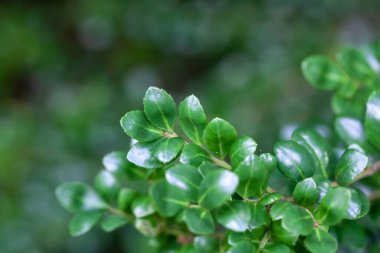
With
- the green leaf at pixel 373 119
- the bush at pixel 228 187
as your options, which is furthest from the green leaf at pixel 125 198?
the green leaf at pixel 373 119

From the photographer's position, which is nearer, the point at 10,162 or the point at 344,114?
the point at 344,114

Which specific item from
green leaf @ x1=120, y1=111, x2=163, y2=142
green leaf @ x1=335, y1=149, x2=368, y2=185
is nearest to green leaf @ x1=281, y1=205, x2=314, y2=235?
green leaf @ x1=335, y1=149, x2=368, y2=185

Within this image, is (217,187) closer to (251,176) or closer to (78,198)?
(251,176)

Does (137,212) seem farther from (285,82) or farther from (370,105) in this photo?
(285,82)

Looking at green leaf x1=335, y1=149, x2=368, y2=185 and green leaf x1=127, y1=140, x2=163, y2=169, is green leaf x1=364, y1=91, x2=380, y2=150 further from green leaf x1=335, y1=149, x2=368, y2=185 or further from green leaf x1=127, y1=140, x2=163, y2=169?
green leaf x1=127, y1=140, x2=163, y2=169

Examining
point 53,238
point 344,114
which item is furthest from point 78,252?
point 344,114
